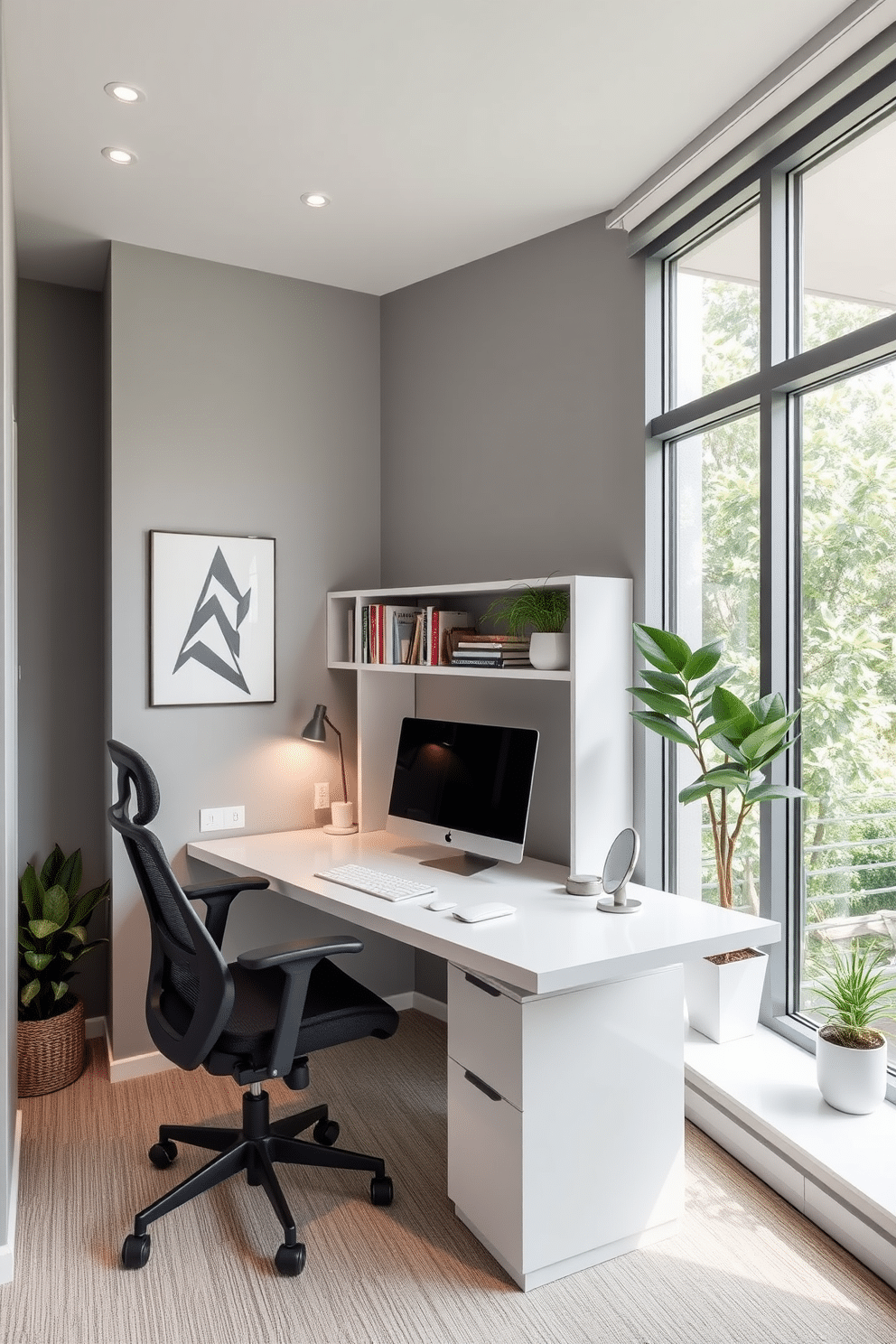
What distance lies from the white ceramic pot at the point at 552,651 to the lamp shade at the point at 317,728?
0.97 meters

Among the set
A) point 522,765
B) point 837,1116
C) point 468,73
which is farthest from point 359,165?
point 837,1116

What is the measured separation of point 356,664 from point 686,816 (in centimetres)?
130

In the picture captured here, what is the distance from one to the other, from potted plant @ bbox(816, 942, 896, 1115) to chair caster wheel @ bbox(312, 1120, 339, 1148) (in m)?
1.30

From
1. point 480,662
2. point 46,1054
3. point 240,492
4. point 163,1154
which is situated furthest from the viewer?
point 240,492

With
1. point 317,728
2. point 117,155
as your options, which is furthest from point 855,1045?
point 117,155

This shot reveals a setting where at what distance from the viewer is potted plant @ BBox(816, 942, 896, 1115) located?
219 centimetres

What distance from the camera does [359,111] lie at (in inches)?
92.2

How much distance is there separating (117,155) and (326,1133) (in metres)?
2.76

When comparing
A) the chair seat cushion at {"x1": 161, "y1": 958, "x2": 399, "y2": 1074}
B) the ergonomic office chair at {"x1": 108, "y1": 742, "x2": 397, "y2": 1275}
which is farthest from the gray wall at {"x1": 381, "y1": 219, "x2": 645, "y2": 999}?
the ergonomic office chair at {"x1": 108, "y1": 742, "x2": 397, "y2": 1275}

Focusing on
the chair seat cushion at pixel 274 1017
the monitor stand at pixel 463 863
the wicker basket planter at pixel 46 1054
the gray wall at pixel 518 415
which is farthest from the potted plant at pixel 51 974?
the gray wall at pixel 518 415

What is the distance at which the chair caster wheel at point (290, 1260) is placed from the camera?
205cm

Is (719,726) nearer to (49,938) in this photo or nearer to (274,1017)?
(274,1017)

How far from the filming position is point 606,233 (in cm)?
286

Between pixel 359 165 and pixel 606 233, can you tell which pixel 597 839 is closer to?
pixel 606 233
